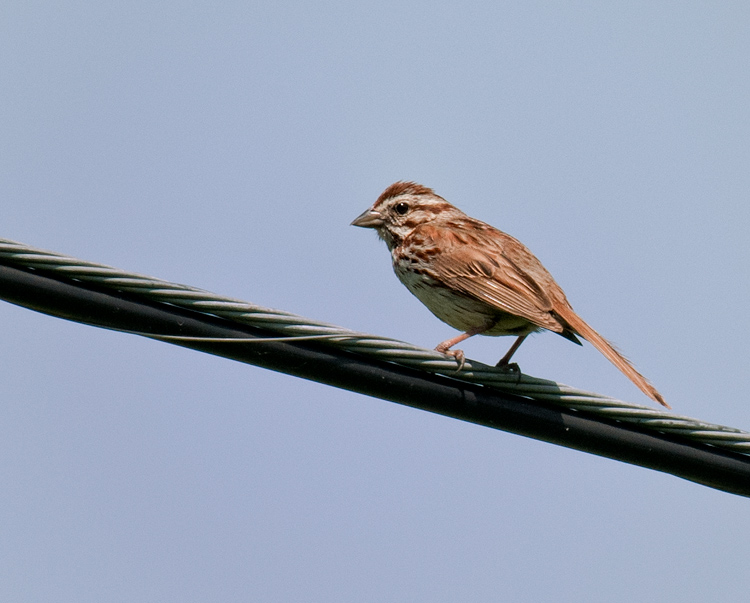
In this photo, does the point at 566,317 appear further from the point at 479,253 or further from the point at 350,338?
the point at 350,338

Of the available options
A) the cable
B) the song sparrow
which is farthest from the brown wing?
the cable

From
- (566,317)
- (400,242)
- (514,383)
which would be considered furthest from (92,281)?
(400,242)

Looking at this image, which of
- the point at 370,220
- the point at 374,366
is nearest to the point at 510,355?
the point at 370,220

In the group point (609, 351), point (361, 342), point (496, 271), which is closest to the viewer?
point (361, 342)

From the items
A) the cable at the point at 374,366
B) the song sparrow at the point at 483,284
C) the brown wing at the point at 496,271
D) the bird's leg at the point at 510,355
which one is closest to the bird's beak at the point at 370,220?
the song sparrow at the point at 483,284

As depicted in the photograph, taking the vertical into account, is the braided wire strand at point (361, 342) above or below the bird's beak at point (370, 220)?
below

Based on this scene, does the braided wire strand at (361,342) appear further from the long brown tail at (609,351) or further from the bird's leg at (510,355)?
the bird's leg at (510,355)

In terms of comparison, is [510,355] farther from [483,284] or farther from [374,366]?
[374,366]
